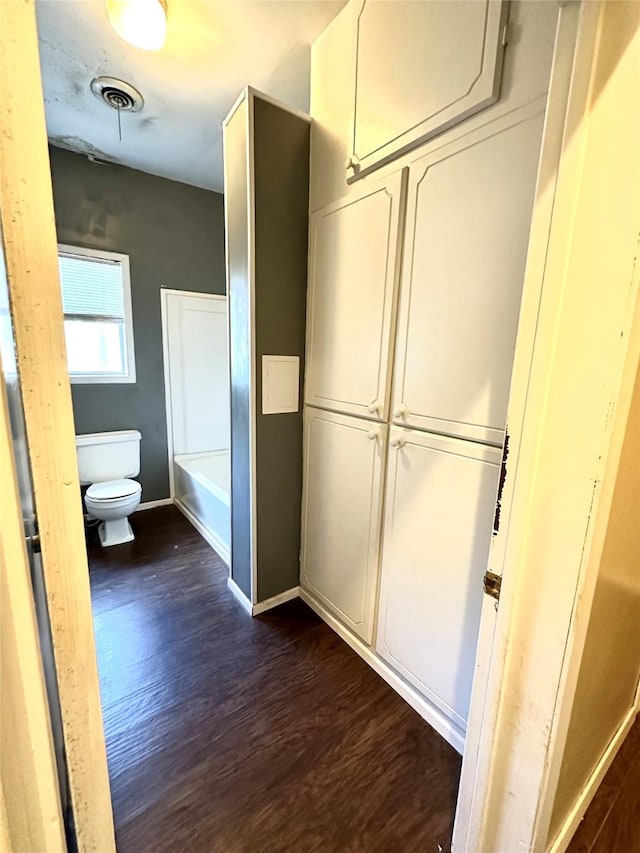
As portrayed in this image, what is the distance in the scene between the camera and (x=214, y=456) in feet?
11.5

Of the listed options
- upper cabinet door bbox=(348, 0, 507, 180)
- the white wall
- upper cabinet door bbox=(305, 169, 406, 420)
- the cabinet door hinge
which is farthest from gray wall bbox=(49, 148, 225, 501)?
the white wall

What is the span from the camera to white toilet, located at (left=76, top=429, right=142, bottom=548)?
2621 millimetres

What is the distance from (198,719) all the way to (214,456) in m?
2.24

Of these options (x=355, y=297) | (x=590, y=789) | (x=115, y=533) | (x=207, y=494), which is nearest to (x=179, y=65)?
(x=355, y=297)

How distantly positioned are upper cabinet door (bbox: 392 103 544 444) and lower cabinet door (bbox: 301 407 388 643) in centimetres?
31

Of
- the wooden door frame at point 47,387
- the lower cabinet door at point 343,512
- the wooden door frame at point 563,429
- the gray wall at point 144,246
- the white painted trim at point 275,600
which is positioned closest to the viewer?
the wooden door frame at point 47,387

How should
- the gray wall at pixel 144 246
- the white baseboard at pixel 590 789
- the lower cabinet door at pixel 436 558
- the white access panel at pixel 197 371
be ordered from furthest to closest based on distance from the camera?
the white access panel at pixel 197 371 < the gray wall at pixel 144 246 < the lower cabinet door at pixel 436 558 < the white baseboard at pixel 590 789

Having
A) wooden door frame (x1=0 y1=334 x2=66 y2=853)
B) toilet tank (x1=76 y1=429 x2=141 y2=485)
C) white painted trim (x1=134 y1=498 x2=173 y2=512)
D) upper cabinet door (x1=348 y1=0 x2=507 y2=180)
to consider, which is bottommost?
white painted trim (x1=134 y1=498 x2=173 y2=512)

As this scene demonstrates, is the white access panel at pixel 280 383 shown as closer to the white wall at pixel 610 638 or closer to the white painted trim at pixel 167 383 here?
the white wall at pixel 610 638

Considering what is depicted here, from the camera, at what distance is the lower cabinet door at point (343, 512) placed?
1.62 meters

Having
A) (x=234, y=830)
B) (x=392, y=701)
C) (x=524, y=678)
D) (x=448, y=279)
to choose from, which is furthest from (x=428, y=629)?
(x=448, y=279)

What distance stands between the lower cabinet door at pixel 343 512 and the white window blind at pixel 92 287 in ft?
6.48

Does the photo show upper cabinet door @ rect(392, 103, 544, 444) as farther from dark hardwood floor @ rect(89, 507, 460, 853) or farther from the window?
the window

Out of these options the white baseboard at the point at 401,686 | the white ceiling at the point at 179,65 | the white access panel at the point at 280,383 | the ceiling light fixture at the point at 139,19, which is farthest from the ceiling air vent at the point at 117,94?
the white baseboard at the point at 401,686
